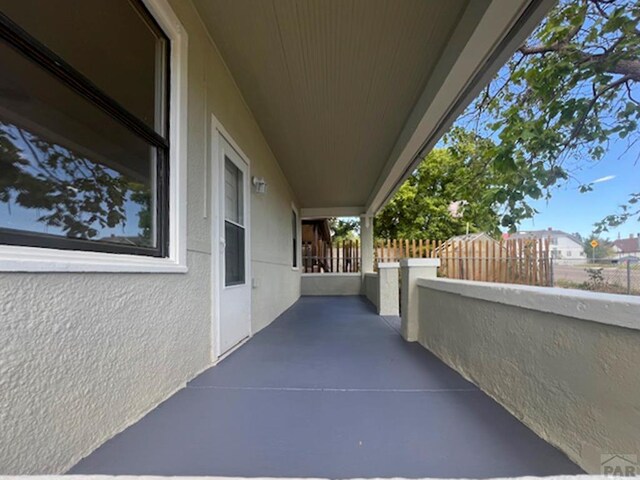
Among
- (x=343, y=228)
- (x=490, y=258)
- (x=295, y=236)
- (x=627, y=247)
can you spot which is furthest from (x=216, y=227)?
(x=343, y=228)

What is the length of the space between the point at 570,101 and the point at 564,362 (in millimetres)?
3538

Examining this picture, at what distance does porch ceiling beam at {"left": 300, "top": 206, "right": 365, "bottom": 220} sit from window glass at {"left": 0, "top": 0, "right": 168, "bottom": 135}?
8133mm

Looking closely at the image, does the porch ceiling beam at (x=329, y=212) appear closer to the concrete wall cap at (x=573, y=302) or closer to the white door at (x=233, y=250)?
the white door at (x=233, y=250)

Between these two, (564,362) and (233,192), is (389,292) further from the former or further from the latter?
(564,362)

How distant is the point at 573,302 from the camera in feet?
4.95

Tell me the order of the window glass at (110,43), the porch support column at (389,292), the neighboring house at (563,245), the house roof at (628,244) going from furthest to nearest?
the porch support column at (389,292) < the neighboring house at (563,245) < the house roof at (628,244) < the window glass at (110,43)

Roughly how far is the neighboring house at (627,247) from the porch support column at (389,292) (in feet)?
9.90

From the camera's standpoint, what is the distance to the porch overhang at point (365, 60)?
241 centimetres

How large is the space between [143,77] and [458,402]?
305 centimetres

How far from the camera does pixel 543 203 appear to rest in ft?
14.7

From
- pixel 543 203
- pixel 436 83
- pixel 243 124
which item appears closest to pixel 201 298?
pixel 243 124

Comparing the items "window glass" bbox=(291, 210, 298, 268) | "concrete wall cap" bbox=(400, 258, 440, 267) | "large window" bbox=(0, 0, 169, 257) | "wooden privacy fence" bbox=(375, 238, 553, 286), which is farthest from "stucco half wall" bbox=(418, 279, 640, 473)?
"window glass" bbox=(291, 210, 298, 268)

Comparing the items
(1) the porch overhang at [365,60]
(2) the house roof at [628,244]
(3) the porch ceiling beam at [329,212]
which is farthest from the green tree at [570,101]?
(3) the porch ceiling beam at [329,212]

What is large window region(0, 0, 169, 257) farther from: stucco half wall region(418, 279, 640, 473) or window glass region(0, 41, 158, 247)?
stucco half wall region(418, 279, 640, 473)
